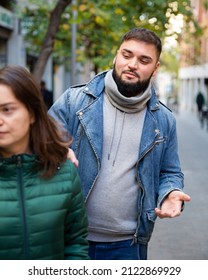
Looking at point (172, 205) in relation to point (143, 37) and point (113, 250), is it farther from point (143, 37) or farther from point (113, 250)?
point (143, 37)

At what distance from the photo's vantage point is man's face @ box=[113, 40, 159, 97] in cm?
278

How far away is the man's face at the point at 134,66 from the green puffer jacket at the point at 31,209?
82 cm

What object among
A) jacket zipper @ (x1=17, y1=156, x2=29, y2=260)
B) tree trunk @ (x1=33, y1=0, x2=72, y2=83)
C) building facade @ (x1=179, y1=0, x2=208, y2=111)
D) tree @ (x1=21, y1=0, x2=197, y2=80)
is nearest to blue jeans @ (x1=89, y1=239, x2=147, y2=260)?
jacket zipper @ (x1=17, y1=156, x2=29, y2=260)

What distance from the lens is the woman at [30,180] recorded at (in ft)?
6.59

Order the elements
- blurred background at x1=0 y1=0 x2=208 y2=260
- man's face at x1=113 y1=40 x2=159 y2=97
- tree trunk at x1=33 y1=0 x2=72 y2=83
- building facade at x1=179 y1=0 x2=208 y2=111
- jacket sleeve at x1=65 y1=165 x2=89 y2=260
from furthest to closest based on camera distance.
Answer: building facade at x1=179 y1=0 x2=208 y2=111
tree trunk at x1=33 y1=0 x2=72 y2=83
blurred background at x1=0 y1=0 x2=208 y2=260
man's face at x1=113 y1=40 x2=159 y2=97
jacket sleeve at x1=65 y1=165 x2=89 y2=260

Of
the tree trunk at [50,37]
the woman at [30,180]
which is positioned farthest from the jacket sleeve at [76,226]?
the tree trunk at [50,37]

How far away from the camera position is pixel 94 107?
2871mm

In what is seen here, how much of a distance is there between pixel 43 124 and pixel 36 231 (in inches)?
16.4

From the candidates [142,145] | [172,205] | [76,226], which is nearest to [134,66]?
[142,145]

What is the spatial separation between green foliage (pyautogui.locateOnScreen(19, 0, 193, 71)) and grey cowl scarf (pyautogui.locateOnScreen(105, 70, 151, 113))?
614 cm

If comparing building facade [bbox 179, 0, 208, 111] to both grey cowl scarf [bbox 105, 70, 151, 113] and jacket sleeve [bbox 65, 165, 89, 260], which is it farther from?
jacket sleeve [bbox 65, 165, 89, 260]

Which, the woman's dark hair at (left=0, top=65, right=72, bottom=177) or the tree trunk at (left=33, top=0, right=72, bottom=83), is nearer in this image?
the woman's dark hair at (left=0, top=65, right=72, bottom=177)

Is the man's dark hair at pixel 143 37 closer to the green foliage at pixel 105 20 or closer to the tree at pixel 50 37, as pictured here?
the green foliage at pixel 105 20
